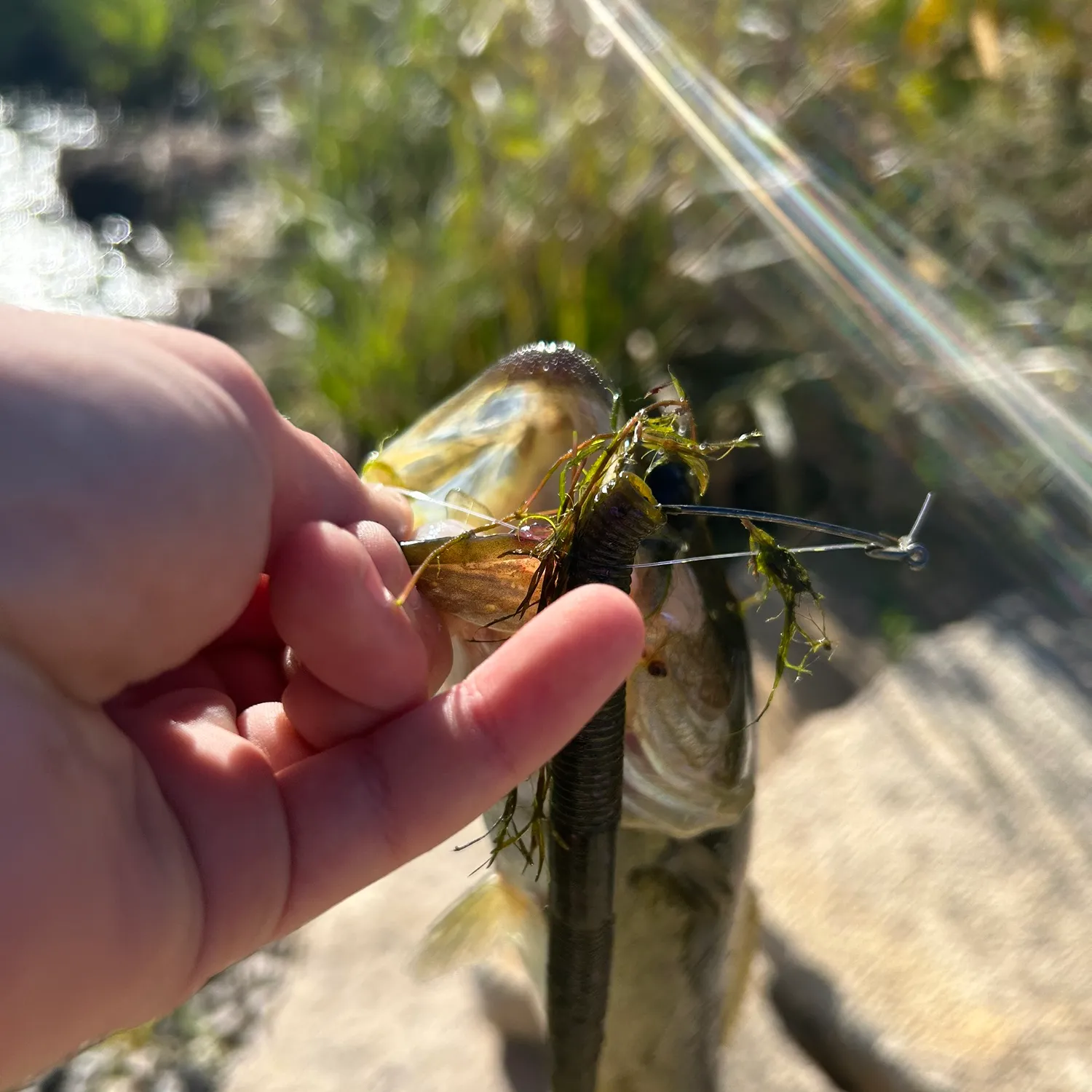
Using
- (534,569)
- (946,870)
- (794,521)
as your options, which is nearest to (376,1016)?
(946,870)

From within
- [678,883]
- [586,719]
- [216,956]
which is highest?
[586,719]

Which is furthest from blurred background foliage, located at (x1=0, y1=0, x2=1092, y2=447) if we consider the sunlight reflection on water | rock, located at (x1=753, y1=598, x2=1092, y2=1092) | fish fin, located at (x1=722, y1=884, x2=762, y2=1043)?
the sunlight reflection on water

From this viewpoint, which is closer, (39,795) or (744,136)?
(39,795)

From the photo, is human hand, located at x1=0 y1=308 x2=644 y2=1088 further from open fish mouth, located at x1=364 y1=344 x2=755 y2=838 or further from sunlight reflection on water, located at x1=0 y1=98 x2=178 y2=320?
sunlight reflection on water, located at x1=0 y1=98 x2=178 y2=320

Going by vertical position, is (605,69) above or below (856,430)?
above

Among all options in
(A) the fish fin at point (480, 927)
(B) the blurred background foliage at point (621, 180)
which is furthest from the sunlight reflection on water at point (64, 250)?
(A) the fish fin at point (480, 927)

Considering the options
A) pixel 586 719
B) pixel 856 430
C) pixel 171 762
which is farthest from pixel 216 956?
pixel 856 430

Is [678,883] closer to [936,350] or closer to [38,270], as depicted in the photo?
[936,350]

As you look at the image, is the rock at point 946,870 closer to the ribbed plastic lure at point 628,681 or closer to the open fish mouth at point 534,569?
the ribbed plastic lure at point 628,681
